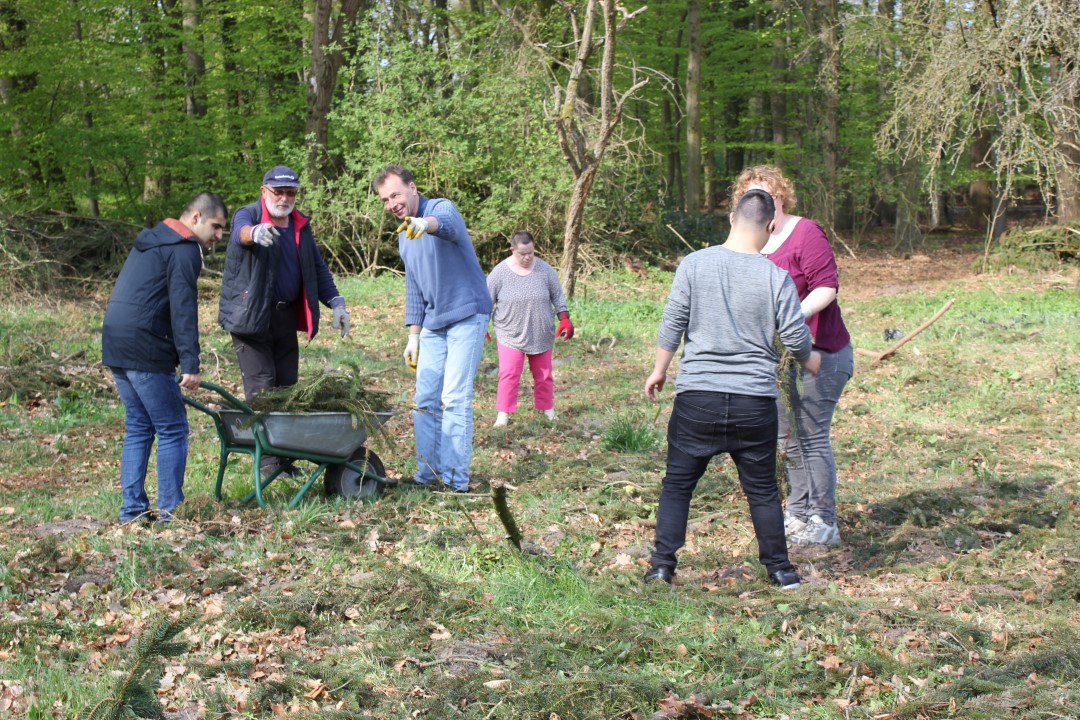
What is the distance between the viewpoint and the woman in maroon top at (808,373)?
16.6 feet

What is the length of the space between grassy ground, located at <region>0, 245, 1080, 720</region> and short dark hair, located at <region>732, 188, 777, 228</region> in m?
1.67

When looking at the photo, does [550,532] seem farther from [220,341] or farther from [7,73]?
[7,73]

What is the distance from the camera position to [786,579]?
4.67m

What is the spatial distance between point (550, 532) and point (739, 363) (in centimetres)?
185

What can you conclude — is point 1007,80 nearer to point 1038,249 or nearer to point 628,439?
point 1038,249

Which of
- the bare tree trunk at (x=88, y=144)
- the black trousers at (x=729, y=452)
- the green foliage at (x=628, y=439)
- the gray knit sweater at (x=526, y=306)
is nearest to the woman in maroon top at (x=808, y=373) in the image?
→ the black trousers at (x=729, y=452)

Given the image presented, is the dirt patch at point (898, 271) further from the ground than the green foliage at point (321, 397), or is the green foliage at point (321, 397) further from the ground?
the green foliage at point (321, 397)

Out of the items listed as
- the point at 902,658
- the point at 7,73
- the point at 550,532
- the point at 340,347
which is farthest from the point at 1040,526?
the point at 7,73

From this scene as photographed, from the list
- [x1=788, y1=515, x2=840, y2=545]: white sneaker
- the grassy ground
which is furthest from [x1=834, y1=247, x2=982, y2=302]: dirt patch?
[x1=788, y1=515, x2=840, y2=545]: white sneaker

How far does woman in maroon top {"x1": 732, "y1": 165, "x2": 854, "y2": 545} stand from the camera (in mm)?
5055

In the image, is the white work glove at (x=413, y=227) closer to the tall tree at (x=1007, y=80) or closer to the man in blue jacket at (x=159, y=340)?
the man in blue jacket at (x=159, y=340)

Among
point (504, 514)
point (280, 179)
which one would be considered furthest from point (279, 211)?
point (504, 514)

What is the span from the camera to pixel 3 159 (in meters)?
18.5

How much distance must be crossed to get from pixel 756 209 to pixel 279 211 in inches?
122
